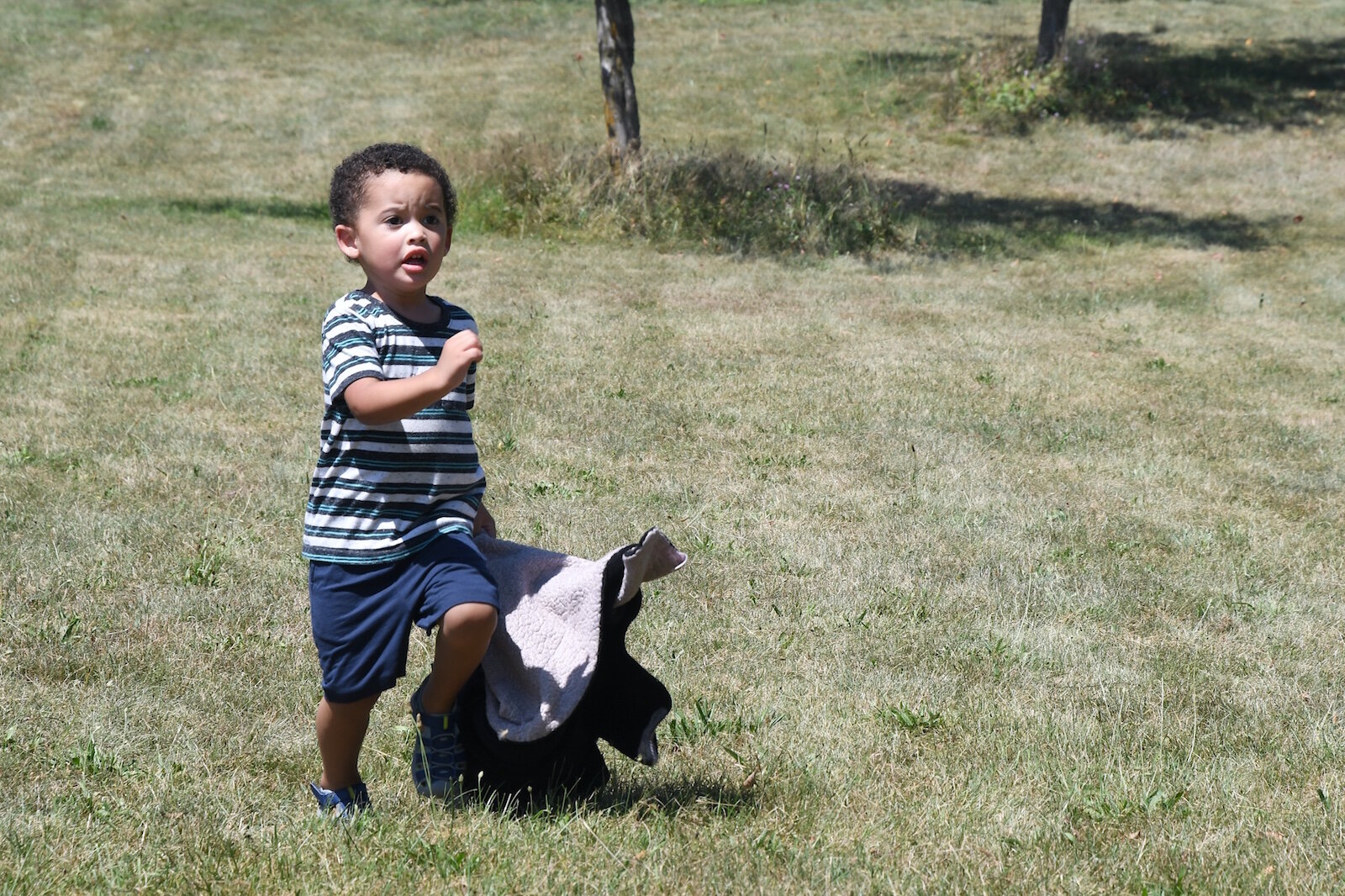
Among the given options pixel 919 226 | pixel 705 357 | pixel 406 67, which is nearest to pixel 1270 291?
pixel 919 226

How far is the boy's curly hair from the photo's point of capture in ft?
11.7

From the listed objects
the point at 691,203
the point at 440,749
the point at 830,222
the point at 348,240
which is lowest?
the point at 830,222

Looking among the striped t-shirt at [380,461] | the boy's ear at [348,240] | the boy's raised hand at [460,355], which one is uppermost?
the boy's ear at [348,240]

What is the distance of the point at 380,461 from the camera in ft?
11.5

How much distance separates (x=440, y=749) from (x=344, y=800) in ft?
1.22

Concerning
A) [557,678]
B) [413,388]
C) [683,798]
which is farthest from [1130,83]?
[413,388]

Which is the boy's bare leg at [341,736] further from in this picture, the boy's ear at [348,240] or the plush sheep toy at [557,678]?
the boy's ear at [348,240]

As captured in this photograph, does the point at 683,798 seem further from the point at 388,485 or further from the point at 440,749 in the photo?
the point at 388,485

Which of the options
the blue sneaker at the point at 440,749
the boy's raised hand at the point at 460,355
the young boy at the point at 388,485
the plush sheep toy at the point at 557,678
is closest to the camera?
the boy's raised hand at the point at 460,355

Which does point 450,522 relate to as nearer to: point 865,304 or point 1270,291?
point 865,304

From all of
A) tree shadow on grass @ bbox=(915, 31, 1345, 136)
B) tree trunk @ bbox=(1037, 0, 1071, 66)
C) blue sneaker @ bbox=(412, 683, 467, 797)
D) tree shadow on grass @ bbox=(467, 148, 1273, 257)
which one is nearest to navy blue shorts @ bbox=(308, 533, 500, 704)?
blue sneaker @ bbox=(412, 683, 467, 797)

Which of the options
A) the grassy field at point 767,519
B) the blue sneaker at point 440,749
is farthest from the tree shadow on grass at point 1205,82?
the blue sneaker at point 440,749

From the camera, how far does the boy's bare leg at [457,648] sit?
131 inches

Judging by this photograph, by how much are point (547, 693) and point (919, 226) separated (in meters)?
14.9
